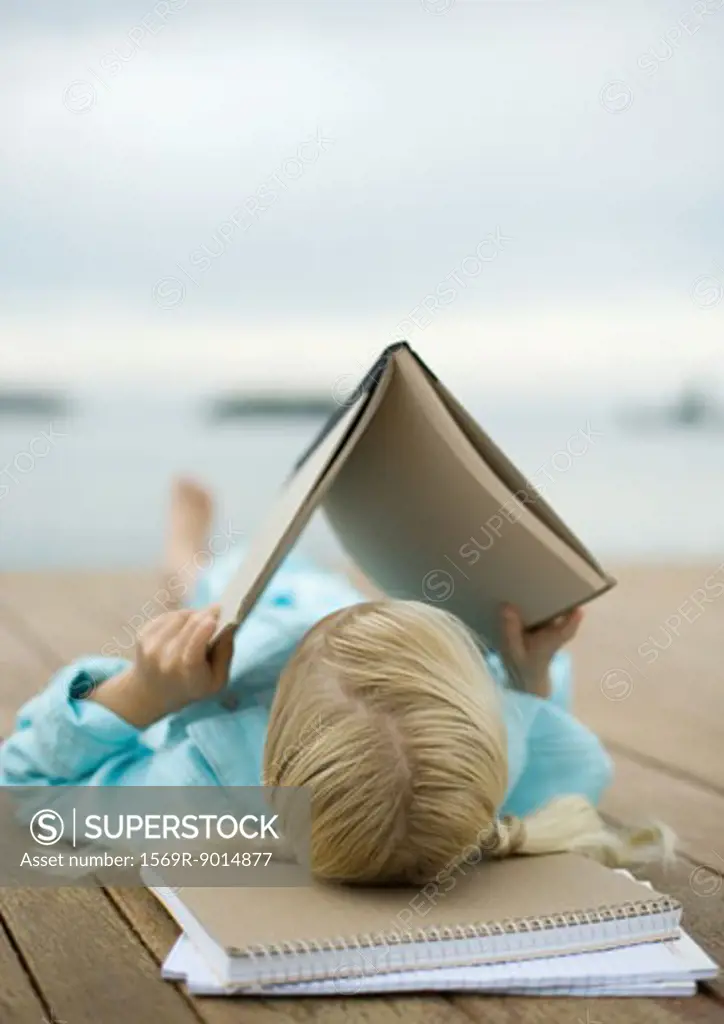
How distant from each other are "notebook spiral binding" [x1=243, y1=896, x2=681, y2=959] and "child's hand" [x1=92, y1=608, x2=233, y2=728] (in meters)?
0.27

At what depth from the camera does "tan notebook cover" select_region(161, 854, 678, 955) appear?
30.0 inches

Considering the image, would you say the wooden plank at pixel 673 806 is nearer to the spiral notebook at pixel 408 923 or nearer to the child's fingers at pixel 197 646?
the spiral notebook at pixel 408 923

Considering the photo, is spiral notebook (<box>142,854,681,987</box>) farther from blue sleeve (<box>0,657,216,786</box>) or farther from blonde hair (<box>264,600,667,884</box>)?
blue sleeve (<box>0,657,216,786</box>)

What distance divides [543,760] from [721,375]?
2.86 meters

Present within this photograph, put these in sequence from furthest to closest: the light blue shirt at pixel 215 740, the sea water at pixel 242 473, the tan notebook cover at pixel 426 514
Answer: the sea water at pixel 242 473 < the light blue shirt at pixel 215 740 < the tan notebook cover at pixel 426 514

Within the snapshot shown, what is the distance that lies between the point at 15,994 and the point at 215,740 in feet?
1.05

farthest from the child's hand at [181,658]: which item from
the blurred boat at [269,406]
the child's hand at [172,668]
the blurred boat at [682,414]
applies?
the blurred boat at [682,414]

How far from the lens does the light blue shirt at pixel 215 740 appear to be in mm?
1021

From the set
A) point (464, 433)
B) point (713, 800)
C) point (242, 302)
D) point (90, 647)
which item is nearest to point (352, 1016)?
point (464, 433)

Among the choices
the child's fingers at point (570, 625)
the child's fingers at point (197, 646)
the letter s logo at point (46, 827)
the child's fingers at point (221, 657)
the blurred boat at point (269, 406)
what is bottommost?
the child's fingers at point (570, 625)

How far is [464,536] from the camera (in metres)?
1.04

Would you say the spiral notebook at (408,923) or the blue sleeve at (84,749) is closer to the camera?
the spiral notebook at (408,923)

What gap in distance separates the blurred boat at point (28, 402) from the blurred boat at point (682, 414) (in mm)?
1723

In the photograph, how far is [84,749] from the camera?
105cm
